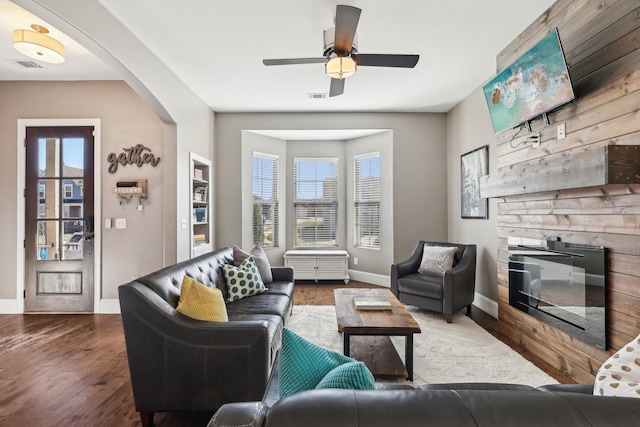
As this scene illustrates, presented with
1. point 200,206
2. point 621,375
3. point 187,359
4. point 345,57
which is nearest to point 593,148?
point 621,375

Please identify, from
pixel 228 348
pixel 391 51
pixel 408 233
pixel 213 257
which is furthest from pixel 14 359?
pixel 408 233

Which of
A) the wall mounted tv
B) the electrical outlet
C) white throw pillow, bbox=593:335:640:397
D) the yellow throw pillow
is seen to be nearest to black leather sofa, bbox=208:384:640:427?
white throw pillow, bbox=593:335:640:397

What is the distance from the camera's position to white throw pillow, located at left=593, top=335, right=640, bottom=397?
0.95 metres

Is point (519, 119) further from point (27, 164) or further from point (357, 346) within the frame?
point (27, 164)

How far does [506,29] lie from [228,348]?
345cm

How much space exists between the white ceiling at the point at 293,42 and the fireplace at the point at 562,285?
199cm

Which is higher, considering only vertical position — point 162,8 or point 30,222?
point 162,8

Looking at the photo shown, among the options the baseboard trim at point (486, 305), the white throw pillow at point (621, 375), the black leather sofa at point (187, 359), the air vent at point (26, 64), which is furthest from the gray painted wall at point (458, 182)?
the air vent at point (26, 64)

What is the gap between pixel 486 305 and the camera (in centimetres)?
395

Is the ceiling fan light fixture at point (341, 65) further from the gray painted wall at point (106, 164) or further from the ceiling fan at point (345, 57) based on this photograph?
the gray painted wall at point (106, 164)

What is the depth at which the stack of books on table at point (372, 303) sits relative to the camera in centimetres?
266

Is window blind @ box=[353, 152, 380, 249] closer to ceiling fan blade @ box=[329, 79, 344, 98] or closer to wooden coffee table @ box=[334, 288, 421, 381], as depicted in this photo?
ceiling fan blade @ box=[329, 79, 344, 98]

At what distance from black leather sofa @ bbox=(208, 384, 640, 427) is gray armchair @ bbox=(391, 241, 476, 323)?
9.83 feet

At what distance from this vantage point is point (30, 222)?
3943 mm
